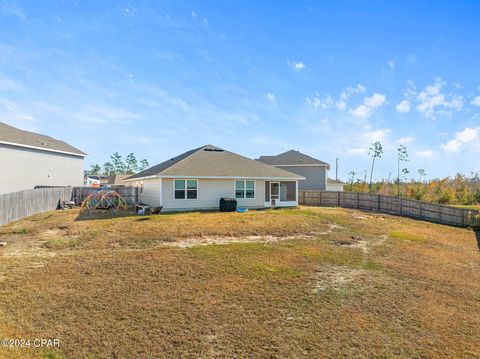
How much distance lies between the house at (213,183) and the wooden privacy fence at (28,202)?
6176 mm

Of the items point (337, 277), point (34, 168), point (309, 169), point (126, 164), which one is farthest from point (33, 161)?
point (126, 164)

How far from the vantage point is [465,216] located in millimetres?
18859

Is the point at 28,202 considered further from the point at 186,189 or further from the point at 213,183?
the point at 213,183

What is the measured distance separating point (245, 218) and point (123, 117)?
14.7 m

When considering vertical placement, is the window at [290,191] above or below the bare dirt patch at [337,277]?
above

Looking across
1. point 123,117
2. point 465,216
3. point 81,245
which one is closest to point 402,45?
point 465,216

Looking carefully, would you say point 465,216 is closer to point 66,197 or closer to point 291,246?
point 291,246

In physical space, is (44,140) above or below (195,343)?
above

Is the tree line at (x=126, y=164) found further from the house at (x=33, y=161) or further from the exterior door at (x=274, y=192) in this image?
the exterior door at (x=274, y=192)

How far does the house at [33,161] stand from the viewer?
840 inches

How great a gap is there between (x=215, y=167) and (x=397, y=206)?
15574mm

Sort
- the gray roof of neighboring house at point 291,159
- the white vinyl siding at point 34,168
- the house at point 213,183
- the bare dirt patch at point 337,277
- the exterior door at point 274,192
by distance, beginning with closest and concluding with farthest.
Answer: the bare dirt patch at point 337,277 → the house at point 213,183 → the white vinyl siding at point 34,168 → the exterior door at point 274,192 → the gray roof of neighboring house at point 291,159

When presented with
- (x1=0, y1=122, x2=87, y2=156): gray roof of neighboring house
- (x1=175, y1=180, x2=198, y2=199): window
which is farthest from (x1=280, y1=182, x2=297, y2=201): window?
(x1=0, y1=122, x2=87, y2=156): gray roof of neighboring house

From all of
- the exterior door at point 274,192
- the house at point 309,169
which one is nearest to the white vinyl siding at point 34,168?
the exterior door at point 274,192
